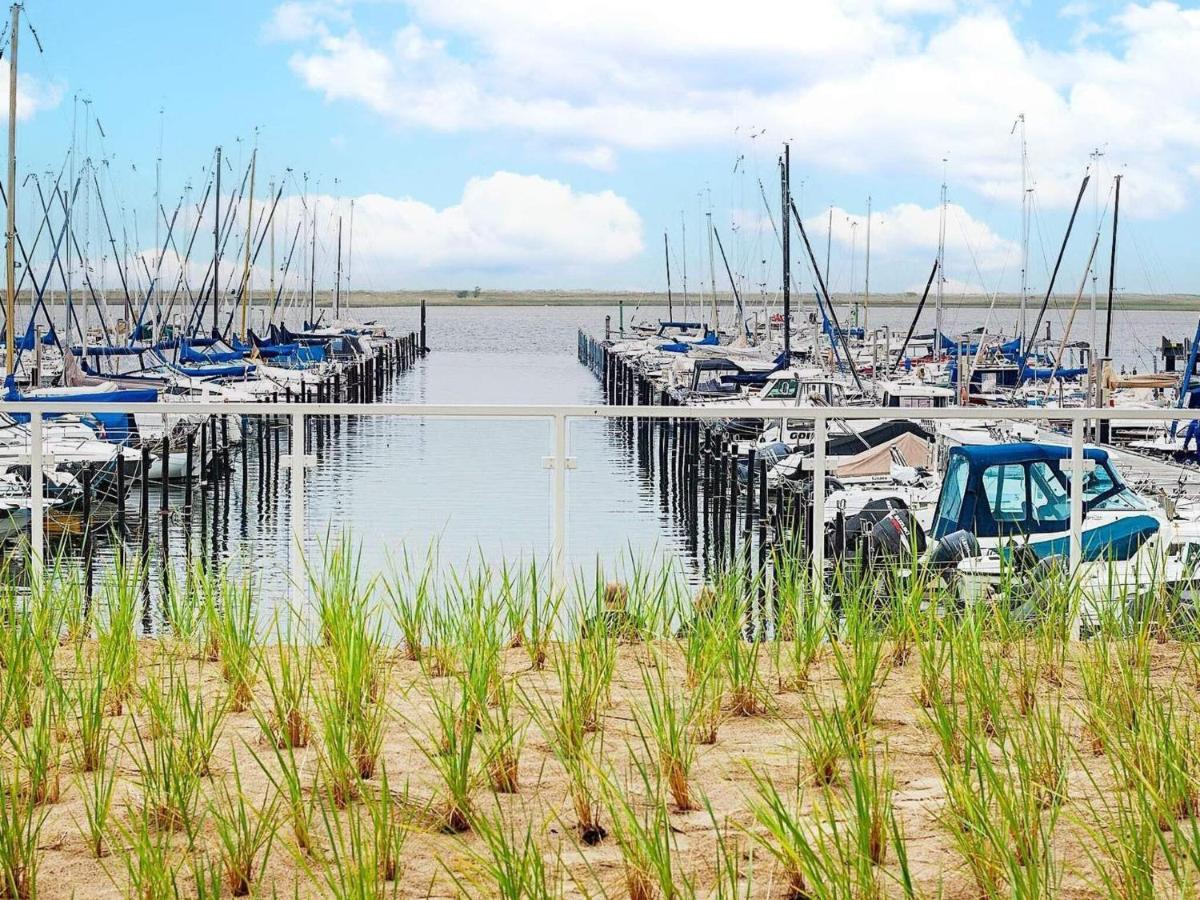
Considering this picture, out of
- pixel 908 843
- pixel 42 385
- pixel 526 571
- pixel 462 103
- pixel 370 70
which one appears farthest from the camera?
pixel 462 103

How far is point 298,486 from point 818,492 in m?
2.24

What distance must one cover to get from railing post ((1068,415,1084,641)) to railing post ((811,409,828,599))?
102 centimetres

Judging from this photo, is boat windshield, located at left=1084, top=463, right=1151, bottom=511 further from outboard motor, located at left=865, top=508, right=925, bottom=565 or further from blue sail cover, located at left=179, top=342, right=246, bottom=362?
blue sail cover, located at left=179, top=342, right=246, bottom=362

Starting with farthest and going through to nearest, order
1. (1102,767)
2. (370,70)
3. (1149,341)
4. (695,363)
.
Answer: (1149,341) < (695,363) < (370,70) < (1102,767)

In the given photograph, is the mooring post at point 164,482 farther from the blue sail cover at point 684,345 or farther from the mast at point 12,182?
the blue sail cover at point 684,345

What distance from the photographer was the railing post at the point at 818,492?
6.44m

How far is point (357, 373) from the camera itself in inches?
2539

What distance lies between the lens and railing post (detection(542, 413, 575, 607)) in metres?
6.42

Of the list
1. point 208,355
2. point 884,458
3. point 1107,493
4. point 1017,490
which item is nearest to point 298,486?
point 884,458

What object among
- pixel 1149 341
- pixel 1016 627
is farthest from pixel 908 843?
pixel 1149 341

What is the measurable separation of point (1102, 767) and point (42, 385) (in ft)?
113

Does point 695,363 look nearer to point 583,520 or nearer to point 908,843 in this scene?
point 583,520

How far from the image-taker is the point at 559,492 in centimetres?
651

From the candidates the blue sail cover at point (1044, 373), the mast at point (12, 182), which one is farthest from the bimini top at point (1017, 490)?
the blue sail cover at point (1044, 373)
